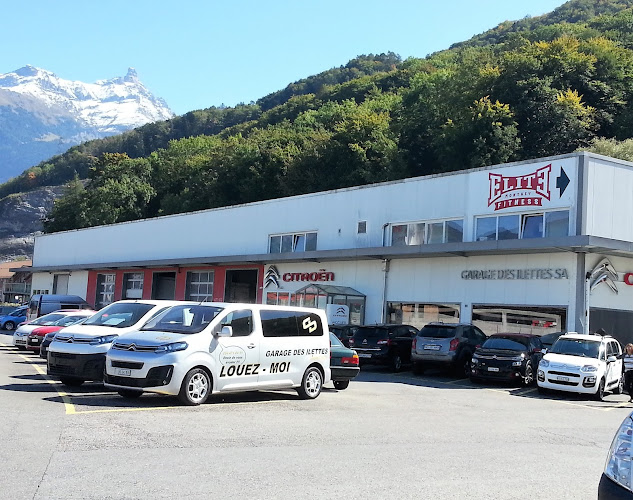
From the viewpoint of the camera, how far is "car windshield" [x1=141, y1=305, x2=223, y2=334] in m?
13.0

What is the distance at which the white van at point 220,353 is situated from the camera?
12.2 metres

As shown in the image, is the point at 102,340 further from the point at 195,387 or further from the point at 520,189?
the point at 520,189

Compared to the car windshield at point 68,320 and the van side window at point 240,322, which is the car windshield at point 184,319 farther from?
the car windshield at point 68,320

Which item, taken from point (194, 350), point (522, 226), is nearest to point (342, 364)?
point (194, 350)

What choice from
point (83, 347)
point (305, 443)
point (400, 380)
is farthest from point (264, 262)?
point (305, 443)

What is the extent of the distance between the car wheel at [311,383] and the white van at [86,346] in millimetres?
3279

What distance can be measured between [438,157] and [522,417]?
1781 inches

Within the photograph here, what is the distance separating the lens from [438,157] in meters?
57.6

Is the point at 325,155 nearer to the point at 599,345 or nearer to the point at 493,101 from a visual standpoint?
the point at 493,101

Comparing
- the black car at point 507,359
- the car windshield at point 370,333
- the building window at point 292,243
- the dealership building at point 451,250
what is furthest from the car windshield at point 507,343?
the building window at point 292,243

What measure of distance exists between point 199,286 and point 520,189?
22.7 meters

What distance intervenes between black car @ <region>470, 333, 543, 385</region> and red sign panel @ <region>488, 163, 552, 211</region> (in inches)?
221

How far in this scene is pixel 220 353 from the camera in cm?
1285

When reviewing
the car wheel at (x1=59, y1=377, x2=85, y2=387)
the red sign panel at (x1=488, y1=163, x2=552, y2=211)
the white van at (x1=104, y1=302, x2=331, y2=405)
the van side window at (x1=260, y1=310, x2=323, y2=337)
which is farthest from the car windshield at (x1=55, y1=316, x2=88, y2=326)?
the red sign panel at (x1=488, y1=163, x2=552, y2=211)
